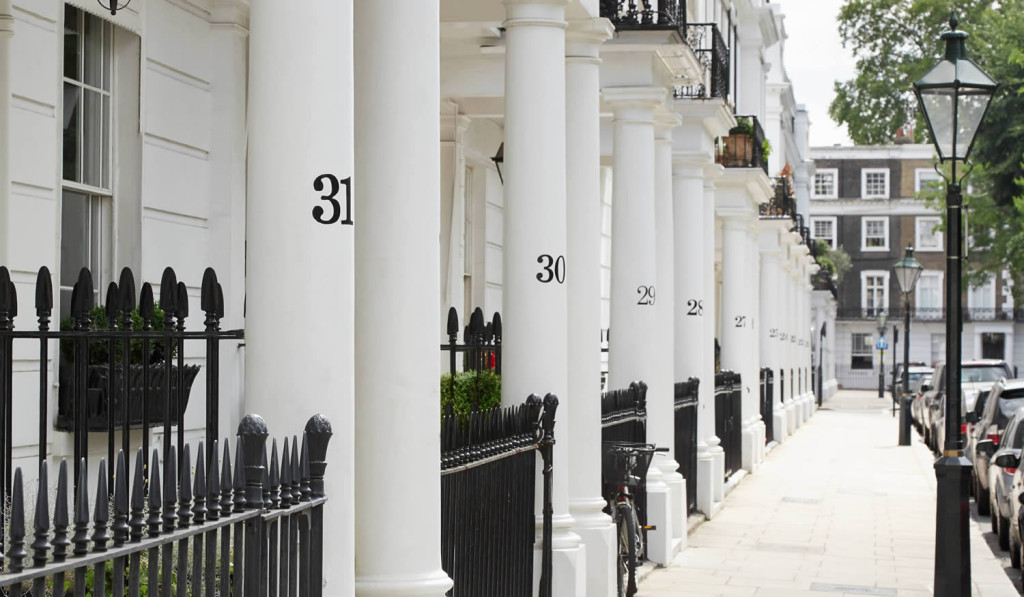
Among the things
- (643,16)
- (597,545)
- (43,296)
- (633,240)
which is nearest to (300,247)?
(43,296)

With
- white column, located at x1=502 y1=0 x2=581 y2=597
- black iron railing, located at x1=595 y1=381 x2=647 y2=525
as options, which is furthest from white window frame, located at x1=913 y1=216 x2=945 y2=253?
white column, located at x1=502 y1=0 x2=581 y2=597

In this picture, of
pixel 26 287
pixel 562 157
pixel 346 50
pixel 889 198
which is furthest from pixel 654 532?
pixel 889 198

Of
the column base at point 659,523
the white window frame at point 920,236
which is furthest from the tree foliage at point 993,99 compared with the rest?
the white window frame at point 920,236

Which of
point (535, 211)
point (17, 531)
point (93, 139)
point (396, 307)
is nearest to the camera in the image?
point (17, 531)

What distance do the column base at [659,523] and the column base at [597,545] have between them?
2966mm

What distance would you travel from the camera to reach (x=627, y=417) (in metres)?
11.6

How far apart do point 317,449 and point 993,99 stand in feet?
102

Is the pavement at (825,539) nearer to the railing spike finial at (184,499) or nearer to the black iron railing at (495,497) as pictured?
the black iron railing at (495,497)

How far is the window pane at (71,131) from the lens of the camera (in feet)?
26.0

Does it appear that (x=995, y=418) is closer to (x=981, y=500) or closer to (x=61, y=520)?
(x=981, y=500)

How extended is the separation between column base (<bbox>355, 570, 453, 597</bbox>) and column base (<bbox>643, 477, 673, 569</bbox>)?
24.3 ft

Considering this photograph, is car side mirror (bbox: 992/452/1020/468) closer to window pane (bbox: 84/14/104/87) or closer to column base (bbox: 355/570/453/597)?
column base (bbox: 355/570/453/597)

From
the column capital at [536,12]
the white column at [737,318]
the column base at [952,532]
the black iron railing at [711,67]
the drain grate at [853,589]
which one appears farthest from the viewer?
the white column at [737,318]

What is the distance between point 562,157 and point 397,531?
12.1 ft
